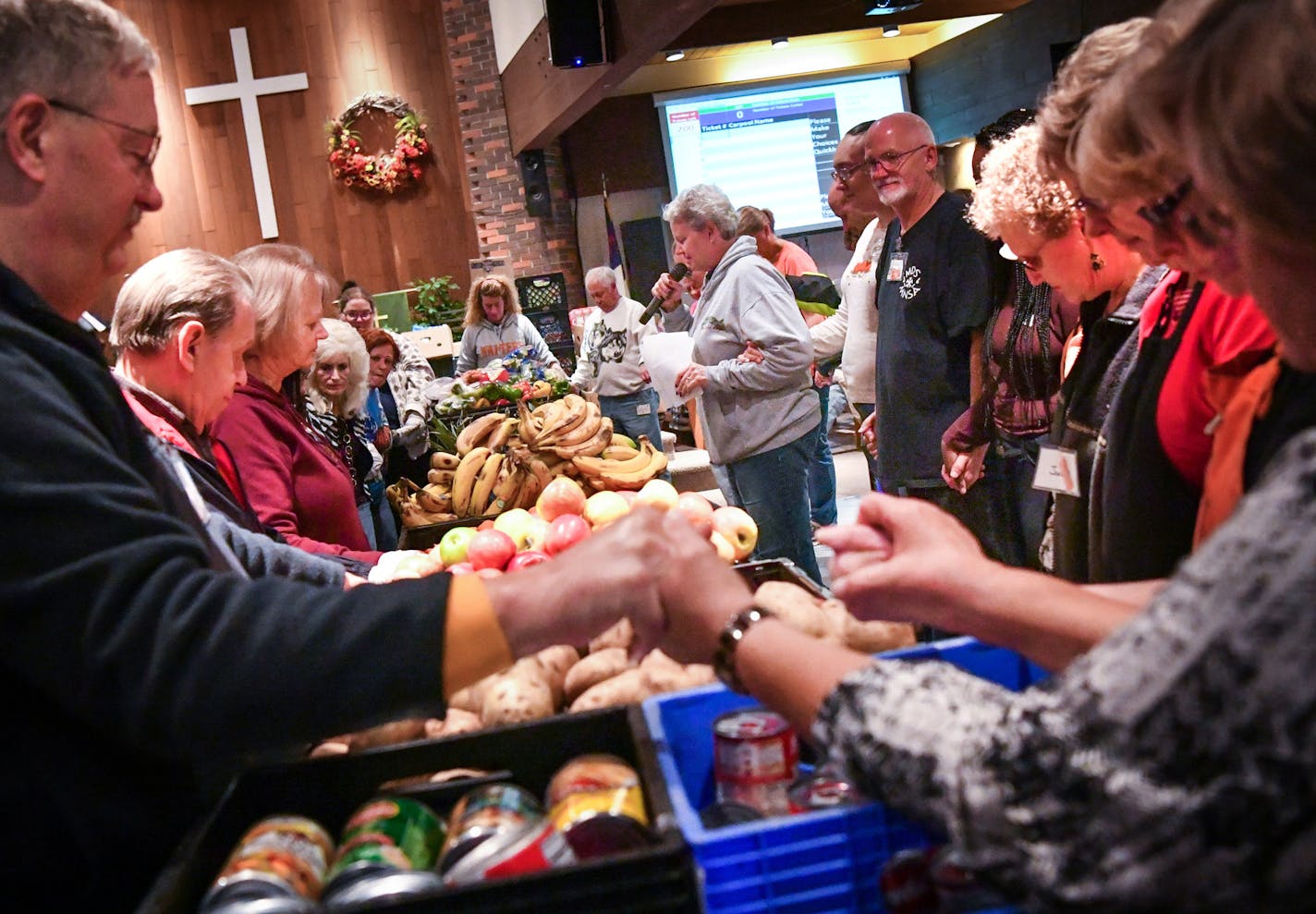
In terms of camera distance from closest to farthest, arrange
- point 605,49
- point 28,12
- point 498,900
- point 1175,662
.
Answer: point 1175,662
point 498,900
point 28,12
point 605,49

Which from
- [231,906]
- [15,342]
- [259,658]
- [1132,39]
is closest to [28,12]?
[15,342]

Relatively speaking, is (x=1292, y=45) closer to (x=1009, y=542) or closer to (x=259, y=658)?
(x=259, y=658)

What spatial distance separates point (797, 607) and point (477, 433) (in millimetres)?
2636

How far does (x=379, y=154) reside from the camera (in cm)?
1064

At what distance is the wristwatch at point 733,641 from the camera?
3.56 ft

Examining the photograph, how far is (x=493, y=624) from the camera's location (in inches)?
41.2

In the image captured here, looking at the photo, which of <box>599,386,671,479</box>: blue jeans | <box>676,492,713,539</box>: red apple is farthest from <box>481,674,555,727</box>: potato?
<box>599,386,671,479</box>: blue jeans

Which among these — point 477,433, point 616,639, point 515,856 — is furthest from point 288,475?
point 515,856

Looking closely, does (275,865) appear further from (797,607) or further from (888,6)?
(888,6)

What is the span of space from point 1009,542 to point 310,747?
2567 millimetres

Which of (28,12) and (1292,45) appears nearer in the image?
(1292,45)

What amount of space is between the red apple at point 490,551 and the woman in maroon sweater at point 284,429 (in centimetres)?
42

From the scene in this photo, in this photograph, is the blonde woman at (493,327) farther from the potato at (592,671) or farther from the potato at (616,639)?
the potato at (592,671)

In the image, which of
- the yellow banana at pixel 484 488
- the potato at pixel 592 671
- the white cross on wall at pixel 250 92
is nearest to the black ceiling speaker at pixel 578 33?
the yellow banana at pixel 484 488
